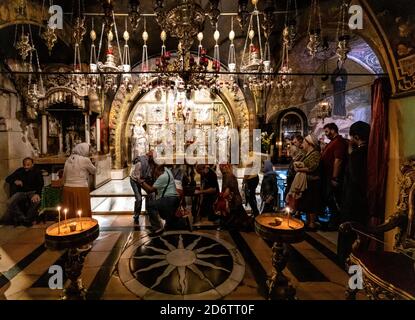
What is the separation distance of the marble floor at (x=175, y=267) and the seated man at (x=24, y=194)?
0.53 metres

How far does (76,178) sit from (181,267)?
263cm

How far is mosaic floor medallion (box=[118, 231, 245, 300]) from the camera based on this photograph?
10.5 feet

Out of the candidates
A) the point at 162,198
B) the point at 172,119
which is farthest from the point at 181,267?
the point at 172,119

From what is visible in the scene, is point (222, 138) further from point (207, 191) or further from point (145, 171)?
point (145, 171)

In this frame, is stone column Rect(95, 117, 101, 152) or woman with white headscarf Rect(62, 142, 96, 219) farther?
stone column Rect(95, 117, 101, 152)

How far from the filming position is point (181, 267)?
12.1ft

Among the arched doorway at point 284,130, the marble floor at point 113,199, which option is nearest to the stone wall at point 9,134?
the marble floor at point 113,199

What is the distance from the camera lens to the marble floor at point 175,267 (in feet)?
10.4

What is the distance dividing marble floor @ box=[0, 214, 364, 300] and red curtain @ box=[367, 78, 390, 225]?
1225mm

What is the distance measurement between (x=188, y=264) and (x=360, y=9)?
5159mm

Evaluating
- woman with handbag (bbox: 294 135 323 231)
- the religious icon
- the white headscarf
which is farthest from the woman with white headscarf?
the religious icon

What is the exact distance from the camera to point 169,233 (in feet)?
16.3

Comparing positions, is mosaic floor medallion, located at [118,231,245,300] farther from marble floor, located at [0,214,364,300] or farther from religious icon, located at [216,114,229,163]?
religious icon, located at [216,114,229,163]
